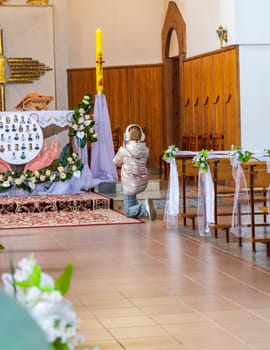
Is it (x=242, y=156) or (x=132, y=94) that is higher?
(x=132, y=94)

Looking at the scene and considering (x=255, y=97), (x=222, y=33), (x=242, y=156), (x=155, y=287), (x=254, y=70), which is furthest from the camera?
(x=222, y=33)

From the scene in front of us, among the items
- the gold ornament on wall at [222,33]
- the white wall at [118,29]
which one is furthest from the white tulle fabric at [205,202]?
the white wall at [118,29]

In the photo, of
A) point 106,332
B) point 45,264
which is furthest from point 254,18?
point 106,332

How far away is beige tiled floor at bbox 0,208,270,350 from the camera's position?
5.03m

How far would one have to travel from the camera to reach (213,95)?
15.8m

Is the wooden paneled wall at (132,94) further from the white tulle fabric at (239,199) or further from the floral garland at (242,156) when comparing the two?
the white tulle fabric at (239,199)

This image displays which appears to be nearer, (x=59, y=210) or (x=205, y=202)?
(x=205, y=202)

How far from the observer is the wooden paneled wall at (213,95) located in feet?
48.2

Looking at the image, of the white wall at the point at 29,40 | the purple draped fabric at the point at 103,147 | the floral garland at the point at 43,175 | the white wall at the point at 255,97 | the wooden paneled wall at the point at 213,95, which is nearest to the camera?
the floral garland at the point at 43,175

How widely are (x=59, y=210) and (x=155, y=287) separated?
6.08m

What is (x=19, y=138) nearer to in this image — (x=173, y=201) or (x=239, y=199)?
(x=173, y=201)

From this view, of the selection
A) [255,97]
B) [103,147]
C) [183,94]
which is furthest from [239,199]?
[183,94]

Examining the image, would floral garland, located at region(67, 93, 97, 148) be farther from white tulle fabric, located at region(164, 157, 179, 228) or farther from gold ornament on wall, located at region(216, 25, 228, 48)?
white tulle fabric, located at region(164, 157, 179, 228)

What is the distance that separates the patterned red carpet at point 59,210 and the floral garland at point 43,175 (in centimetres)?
24
